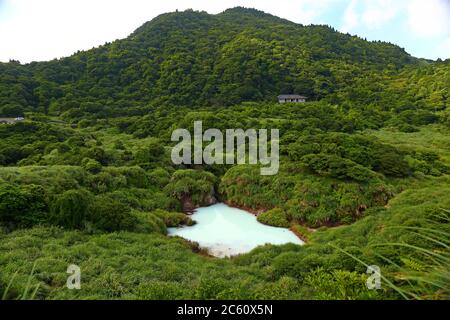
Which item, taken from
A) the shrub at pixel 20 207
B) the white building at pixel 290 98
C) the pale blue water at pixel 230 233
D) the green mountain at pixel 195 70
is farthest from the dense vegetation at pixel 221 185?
the white building at pixel 290 98

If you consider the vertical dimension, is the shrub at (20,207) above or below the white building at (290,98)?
below

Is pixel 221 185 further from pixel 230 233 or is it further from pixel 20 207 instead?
pixel 20 207

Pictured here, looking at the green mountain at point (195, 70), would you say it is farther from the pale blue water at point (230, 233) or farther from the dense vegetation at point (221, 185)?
the pale blue water at point (230, 233)

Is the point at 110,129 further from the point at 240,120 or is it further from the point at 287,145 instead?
the point at 287,145

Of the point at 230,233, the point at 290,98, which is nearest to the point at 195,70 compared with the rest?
the point at 290,98

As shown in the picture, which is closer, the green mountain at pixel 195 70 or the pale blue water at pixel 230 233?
the pale blue water at pixel 230 233
